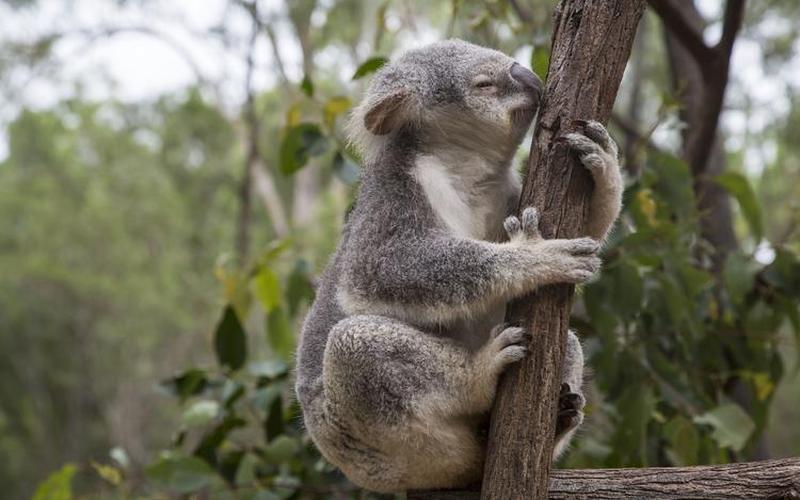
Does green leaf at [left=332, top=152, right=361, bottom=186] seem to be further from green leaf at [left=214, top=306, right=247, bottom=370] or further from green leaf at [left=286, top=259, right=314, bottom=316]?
green leaf at [left=214, top=306, right=247, bottom=370]

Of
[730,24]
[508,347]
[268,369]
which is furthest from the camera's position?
[268,369]

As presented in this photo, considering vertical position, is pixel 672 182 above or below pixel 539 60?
below

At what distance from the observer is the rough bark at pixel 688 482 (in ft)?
8.38

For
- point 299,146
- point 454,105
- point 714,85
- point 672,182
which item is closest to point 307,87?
point 299,146

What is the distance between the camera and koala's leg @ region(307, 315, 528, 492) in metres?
2.82

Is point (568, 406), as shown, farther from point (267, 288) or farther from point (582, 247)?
point (267, 288)

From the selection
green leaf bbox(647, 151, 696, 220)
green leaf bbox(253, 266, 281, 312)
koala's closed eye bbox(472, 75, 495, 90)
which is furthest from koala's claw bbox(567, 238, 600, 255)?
green leaf bbox(253, 266, 281, 312)

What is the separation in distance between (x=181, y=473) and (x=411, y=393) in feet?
6.40

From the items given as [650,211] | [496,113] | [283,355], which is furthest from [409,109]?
[283,355]

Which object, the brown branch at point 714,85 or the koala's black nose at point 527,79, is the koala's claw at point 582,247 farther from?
the brown branch at point 714,85

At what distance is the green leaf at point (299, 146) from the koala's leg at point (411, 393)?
6.65 feet

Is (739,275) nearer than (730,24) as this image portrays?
Yes

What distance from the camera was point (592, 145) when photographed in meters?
2.66

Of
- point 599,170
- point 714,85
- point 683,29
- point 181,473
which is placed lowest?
point 181,473
